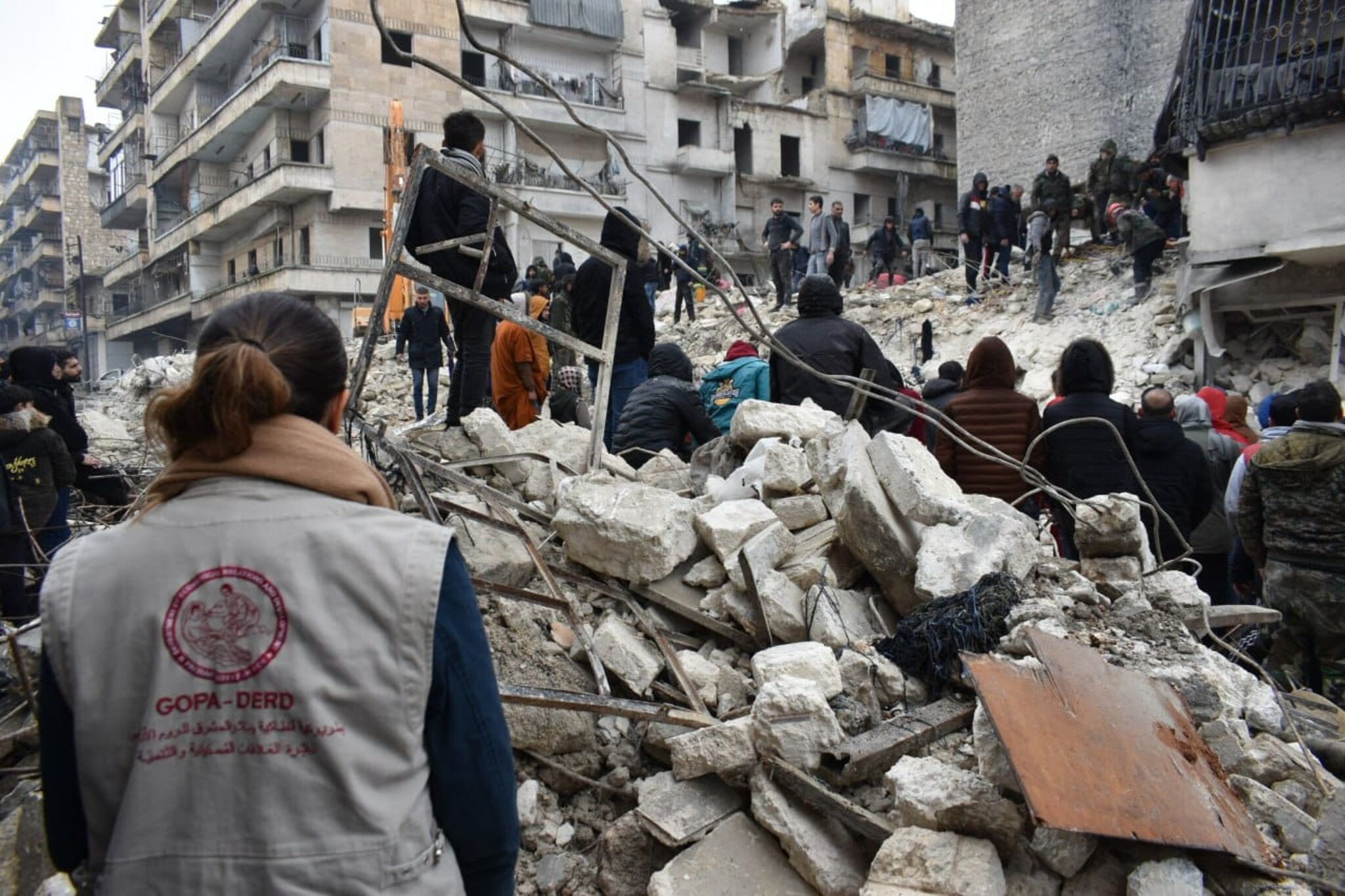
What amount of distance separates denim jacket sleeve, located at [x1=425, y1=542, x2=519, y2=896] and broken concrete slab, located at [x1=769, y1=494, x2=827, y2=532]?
244 centimetres

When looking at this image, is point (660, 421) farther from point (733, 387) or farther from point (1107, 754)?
point (1107, 754)

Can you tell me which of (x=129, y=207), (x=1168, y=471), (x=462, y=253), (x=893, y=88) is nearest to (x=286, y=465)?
(x=462, y=253)

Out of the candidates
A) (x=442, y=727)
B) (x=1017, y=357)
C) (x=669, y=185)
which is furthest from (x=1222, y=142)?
(x=669, y=185)

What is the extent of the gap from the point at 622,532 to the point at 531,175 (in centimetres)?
2683

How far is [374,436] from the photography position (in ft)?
11.3

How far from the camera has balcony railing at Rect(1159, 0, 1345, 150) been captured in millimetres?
8562

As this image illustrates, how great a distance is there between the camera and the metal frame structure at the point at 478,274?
3.63 metres

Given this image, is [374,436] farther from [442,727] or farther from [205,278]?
[205,278]

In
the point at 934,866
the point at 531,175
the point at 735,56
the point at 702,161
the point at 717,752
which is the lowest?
the point at 934,866

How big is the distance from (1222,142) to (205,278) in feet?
110

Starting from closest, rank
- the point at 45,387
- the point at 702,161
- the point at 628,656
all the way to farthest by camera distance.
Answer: the point at 628,656 < the point at 45,387 < the point at 702,161

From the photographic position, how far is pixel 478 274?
12.8 ft

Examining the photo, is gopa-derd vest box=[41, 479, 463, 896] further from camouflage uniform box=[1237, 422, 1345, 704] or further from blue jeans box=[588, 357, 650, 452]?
blue jeans box=[588, 357, 650, 452]

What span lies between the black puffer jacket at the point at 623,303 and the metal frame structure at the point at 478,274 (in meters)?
1.37
